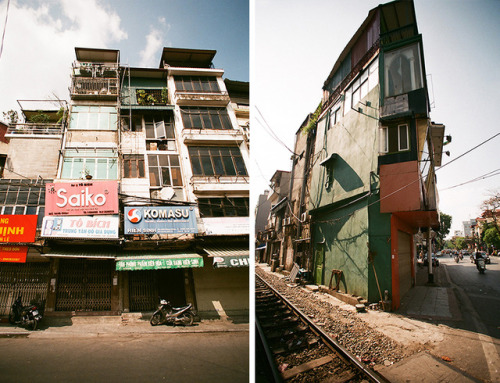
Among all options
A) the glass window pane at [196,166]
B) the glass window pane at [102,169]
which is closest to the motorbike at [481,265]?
the glass window pane at [196,166]

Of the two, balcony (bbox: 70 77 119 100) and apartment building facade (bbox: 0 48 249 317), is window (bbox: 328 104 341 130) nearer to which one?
apartment building facade (bbox: 0 48 249 317)

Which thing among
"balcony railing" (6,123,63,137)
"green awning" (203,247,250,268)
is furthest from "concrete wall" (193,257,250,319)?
"balcony railing" (6,123,63,137)

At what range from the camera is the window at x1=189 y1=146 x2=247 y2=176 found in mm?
7656

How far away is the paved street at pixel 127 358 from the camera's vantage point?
11.2ft

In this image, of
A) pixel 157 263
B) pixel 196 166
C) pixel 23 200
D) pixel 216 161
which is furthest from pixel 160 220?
pixel 23 200

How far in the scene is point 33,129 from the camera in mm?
7695

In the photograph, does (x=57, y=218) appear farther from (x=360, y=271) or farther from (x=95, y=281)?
(x=360, y=271)

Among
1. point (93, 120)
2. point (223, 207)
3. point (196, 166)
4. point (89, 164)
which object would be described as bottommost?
point (223, 207)

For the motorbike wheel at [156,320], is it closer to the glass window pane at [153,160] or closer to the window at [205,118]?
the glass window pane at [153,160]

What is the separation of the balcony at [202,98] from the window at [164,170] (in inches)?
77.9

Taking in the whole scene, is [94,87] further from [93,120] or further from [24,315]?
[24,315]

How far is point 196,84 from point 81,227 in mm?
5862

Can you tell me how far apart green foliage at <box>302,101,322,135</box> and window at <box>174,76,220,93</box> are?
6.71 metres

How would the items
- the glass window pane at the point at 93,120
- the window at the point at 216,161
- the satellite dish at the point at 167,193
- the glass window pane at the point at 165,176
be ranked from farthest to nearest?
the glass window pane at the point at 93,120 → the window at the point at 216,161 → the glass window pane at the point at 165,176 → the satellite dish at the point at 167,193
